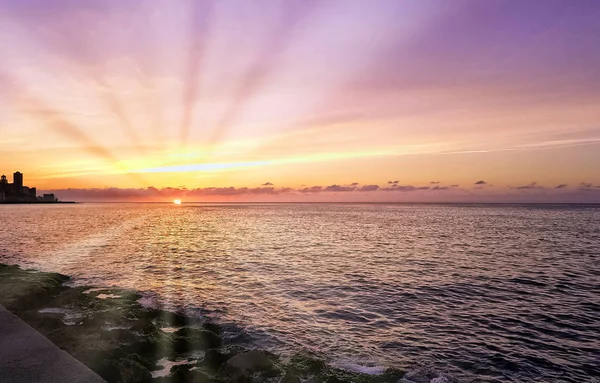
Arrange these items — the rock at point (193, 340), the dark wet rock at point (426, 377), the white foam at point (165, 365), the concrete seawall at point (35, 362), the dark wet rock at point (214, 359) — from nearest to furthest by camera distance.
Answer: the concrete seawall at point (35, 362) < the white foam at point (165, 365) < the dark wet rock at point (426, 377) < the dark wet rock at point (214, 359) < the rock at point (193, 340)

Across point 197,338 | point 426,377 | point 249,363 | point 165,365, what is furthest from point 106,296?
point 426,377

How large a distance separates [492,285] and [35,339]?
27.0 metres

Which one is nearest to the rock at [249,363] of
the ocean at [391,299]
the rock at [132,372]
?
the ocean at [391,299]

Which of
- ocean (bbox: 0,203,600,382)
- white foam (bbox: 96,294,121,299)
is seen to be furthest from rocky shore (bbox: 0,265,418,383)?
white foam (bbox: 96,294,121,299)

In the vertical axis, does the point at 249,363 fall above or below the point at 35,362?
below

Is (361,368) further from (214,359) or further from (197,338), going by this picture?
(197,338)

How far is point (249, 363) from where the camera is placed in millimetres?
12180

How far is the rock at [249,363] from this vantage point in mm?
11844

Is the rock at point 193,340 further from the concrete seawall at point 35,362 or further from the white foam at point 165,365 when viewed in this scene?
the concrete seawall at point 35,362

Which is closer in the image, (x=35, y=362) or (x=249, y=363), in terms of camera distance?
(x=35, y=362)

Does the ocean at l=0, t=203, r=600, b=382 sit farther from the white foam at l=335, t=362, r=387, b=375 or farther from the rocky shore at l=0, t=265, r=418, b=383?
the rocky shore at l=0, t=265, r=418, b=383

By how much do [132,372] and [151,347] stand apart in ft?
10.8

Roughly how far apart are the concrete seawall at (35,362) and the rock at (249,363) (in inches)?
162

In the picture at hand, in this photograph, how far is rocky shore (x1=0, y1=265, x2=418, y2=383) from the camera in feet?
37.9
